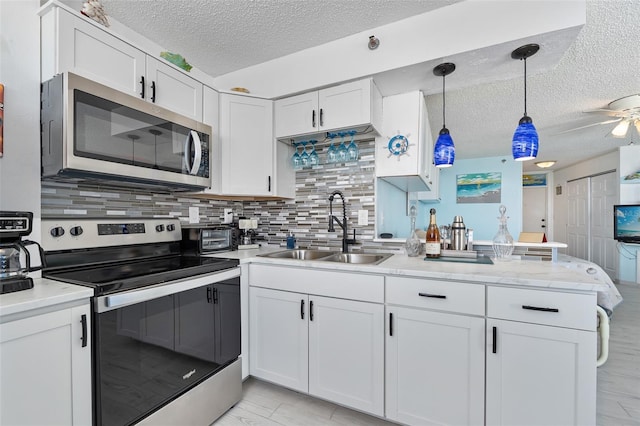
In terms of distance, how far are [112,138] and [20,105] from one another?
1.19ft

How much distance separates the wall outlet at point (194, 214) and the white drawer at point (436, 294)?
165cm

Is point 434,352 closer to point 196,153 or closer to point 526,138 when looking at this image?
point 526,138

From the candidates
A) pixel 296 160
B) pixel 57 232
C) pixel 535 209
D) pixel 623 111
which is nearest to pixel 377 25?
pixel 296 160

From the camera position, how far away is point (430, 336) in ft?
4.66

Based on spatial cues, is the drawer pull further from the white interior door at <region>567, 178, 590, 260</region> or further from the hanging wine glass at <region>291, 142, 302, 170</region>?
the white interior door at <region>567, 178, 590, 260</region>

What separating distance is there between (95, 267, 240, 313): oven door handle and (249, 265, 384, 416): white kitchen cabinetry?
12.3 inches

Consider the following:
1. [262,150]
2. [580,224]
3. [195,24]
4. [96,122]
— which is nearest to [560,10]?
[262,150]

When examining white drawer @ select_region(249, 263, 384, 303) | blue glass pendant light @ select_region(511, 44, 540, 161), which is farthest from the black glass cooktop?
blue glass pendant light @ select_region(511, 44, 540, 161)

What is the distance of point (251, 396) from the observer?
1842mm

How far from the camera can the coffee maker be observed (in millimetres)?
1038

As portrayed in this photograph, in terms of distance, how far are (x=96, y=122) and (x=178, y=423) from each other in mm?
1532

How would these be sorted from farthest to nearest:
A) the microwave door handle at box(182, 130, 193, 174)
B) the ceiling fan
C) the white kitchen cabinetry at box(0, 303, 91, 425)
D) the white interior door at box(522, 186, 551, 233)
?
the white interior door at box(522, 186, 551, 233), the ceiling fan, the microwave door handle at box(182, 130, 193, 174), the white kitchen cabinetry at box(0, 303, 91, 425)

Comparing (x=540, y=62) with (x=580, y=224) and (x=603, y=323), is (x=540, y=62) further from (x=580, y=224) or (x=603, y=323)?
(x=580, y=224)

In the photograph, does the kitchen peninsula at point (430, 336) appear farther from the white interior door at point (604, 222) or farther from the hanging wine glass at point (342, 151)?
the white interior door at point (604, 222)
